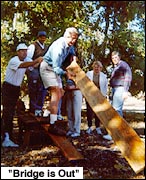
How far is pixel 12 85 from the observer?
119 centimetres

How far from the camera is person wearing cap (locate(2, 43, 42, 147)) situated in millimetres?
1122

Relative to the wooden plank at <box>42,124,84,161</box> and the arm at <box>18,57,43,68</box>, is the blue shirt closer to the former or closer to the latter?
the arm at <box>18,57,43,68</box>

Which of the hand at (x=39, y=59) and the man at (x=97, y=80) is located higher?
the hand at (x=39, y=59)

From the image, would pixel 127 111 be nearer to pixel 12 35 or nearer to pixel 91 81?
pixel 91 81

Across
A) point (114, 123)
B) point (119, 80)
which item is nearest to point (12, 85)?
point (119, 80)

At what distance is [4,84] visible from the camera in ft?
3.96

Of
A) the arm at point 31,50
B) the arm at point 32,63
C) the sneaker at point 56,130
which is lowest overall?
the sneaker at point 56,130

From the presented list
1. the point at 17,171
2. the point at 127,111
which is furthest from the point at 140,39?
the point at 17,171

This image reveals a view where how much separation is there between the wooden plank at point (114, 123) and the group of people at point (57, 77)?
0.08 feet

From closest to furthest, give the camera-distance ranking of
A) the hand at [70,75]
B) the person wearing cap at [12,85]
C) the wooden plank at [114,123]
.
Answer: the wooden plank at [114,123] → the hand at [70,75] → the person wearing cap at [12,85]

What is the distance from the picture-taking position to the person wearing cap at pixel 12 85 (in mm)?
1122

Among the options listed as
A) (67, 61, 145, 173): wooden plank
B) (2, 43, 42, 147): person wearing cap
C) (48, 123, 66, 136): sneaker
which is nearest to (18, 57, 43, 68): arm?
(2, 43, 42, 147): person wearing cap

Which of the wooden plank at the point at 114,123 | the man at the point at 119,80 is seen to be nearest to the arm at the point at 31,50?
the wooden plank at the point at 114,123

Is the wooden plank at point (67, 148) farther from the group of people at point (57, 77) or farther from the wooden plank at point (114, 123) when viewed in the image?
the wooden plank at point (114, 123)
